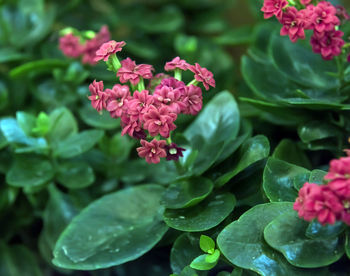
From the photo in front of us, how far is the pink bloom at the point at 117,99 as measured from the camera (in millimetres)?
812

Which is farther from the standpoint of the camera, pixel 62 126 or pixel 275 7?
pixel 62 126

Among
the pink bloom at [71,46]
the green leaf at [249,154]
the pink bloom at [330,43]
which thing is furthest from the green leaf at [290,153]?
the pink bloom at [71,46]

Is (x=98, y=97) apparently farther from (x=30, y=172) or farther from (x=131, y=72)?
(x=30, y=172)

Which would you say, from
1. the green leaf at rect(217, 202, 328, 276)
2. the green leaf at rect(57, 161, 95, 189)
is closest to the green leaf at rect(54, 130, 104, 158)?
the green leaf at rect(57, 161, 95, 189)

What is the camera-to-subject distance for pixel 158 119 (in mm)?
774

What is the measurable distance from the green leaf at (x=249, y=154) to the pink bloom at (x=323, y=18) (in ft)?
0.71

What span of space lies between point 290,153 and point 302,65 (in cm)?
21

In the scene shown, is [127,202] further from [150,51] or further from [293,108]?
[150,51]

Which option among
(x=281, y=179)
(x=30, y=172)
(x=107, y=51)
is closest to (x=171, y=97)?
(x=107, y=51)

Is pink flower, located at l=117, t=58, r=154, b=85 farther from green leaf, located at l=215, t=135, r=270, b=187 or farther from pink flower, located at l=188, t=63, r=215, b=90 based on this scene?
green leaf, located at l=215, t=135, r=270, b=187

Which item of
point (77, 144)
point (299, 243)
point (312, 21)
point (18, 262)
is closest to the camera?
point (299, 243)

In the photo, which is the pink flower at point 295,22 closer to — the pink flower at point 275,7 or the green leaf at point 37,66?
the pink flower at point 275,7

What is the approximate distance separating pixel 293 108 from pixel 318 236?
1.11 feet

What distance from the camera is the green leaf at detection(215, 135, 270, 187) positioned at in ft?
2.94
